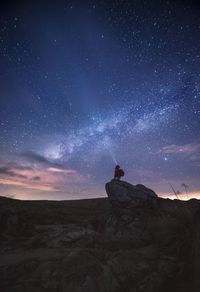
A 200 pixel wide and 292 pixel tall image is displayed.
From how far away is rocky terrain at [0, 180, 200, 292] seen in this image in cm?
938

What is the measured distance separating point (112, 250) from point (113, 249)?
9cm

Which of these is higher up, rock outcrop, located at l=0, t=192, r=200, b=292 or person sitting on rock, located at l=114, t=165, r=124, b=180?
person sitting on rock, located at l=114, t=165, r=124, b=180

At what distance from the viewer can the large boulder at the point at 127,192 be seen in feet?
45.1

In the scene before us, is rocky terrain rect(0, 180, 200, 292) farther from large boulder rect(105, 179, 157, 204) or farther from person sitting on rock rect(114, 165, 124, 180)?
person sitting on rock rect(114, 165, 124, 180)

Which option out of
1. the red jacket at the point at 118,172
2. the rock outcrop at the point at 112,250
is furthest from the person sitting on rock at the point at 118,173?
the rock outcrop at the point at 112,250

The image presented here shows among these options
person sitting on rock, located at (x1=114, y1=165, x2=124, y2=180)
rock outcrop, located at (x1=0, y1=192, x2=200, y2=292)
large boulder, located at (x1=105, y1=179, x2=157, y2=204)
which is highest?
person sitting on rock, located at (x1=114, y1=165, x2=124, y2=180)

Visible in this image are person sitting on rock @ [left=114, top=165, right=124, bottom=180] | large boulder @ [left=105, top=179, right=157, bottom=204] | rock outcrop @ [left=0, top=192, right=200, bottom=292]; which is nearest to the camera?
rock outcrop @ [left=0, top=192, right=200, bottom=292]

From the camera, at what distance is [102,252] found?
11.0m

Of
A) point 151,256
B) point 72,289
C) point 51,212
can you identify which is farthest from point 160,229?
point 51,212

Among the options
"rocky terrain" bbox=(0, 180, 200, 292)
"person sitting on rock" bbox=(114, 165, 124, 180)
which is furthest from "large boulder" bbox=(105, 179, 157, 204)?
"person sitting on rock" bbox=(114, 165, 124, 180)

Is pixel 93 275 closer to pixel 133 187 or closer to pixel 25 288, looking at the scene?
pixel 25 288

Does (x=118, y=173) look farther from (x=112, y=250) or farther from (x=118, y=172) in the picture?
(x=112, y=250)

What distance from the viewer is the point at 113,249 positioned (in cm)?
1168

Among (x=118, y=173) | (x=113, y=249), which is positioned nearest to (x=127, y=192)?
(x=118, y=173)
